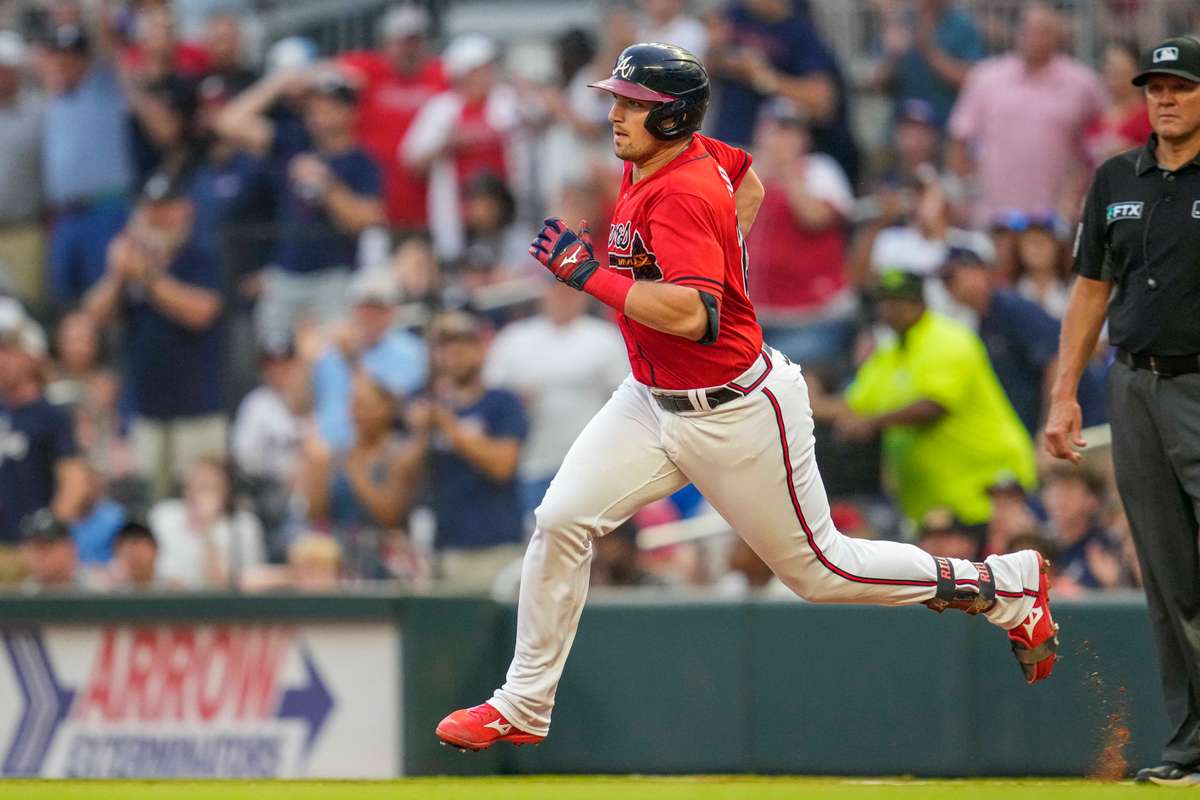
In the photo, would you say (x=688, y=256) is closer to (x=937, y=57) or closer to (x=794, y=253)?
(x=794, y=253)

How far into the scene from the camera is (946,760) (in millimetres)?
7988

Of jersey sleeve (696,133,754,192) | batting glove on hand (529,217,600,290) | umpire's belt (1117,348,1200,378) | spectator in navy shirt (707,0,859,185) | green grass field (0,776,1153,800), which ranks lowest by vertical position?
green grass field (0,776,1153,800)

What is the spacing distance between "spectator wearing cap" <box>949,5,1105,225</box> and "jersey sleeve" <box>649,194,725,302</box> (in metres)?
5.68

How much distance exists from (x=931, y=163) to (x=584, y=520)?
606 centimetres

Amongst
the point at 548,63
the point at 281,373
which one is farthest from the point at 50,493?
the point at 548,63

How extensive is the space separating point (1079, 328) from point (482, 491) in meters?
4.22

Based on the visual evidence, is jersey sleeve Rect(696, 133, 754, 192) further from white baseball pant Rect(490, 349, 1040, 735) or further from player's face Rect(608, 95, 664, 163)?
white baseball pant Rect(490, 349, 1040, 735)

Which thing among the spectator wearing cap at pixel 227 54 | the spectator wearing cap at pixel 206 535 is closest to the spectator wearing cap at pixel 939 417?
the spectator wearing cap at pixel 206 535

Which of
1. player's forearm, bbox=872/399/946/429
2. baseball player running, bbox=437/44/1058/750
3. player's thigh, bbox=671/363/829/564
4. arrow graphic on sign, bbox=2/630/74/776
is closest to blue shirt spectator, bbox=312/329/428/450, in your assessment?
arrow graphic on sign, bbox=2/630/74/776

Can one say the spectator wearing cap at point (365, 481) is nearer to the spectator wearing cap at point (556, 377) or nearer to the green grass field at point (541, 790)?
the spectator wearing cap at point (556, 377)

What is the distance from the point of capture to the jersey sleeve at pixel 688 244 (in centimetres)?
523

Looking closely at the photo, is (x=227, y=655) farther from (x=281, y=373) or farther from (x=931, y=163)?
(x=931, y=163)

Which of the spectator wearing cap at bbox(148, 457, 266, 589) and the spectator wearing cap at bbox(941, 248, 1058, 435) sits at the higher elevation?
the spectator wearing cap at bbox(941, 248, 1058, 435)

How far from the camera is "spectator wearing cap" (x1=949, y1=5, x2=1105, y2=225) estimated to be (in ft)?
34.9
